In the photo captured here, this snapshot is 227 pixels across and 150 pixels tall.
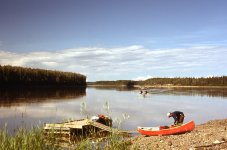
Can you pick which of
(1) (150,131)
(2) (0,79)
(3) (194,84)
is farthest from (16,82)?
(3) (194,84)

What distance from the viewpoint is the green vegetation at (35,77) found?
79562 millimetres

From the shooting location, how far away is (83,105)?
8.89 metres

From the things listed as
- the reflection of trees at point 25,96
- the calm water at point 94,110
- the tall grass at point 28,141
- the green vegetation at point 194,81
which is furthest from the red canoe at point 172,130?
the green vegetation at point 194,81

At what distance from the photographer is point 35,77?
299 ft

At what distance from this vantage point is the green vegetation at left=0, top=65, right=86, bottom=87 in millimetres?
79562

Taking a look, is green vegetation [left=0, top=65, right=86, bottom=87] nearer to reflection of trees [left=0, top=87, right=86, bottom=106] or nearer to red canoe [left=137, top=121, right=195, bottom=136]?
reflection of trees [left=0, top=87, right=86, bottom=106]

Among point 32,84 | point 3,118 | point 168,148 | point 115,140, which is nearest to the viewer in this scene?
point 115,140

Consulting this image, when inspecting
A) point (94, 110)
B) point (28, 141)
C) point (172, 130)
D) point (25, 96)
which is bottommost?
point (94, 110)

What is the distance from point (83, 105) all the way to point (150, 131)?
12.7 metres

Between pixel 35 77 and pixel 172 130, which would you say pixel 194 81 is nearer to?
pixel 35 77

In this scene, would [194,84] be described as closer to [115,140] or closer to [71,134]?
[71,134]

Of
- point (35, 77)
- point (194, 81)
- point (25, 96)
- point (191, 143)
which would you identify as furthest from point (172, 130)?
point (194, 81)

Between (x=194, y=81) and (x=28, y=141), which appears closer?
(x=28, y=141)

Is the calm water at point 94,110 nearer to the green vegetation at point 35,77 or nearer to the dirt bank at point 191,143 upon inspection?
the dirt bank at point 191,143
